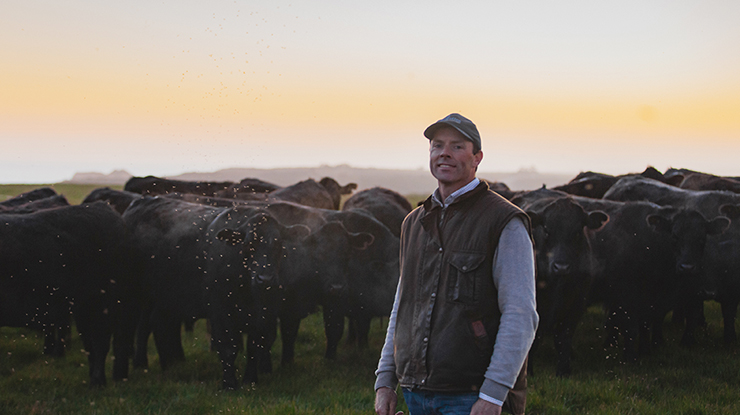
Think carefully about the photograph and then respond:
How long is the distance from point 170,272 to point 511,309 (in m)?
7.17

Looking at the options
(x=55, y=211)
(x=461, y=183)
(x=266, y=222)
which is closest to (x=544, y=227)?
(x=266, y=222)

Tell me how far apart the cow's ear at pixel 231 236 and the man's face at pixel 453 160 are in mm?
5462

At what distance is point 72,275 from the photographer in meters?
7.02

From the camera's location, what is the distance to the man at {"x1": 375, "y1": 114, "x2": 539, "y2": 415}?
2.34 meters

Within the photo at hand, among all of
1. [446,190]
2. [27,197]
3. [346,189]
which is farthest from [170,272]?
[346,189]

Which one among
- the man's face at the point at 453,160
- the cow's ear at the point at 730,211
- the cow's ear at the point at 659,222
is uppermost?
the man's face at the point at 453,160

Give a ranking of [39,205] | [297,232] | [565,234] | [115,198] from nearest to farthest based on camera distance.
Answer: [565,234] < [297,232] < [39,205] < [115,198]

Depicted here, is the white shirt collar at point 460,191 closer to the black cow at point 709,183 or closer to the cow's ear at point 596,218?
the cow's ear at point 596,218

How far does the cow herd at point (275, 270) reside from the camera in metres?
7.09

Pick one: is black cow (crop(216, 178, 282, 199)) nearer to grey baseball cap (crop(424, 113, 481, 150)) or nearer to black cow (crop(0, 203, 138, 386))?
black cow (crop(0, 203, 138, 386))

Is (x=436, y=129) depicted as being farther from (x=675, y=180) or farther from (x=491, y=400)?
(x=675, y=180)

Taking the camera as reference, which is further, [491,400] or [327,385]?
[327,385]

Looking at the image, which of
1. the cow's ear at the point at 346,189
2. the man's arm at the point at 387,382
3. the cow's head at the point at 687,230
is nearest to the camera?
the man's arm at the point at 387,382

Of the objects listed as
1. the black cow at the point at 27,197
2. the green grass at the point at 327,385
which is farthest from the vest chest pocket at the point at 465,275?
the black cow at the point at 27,197
